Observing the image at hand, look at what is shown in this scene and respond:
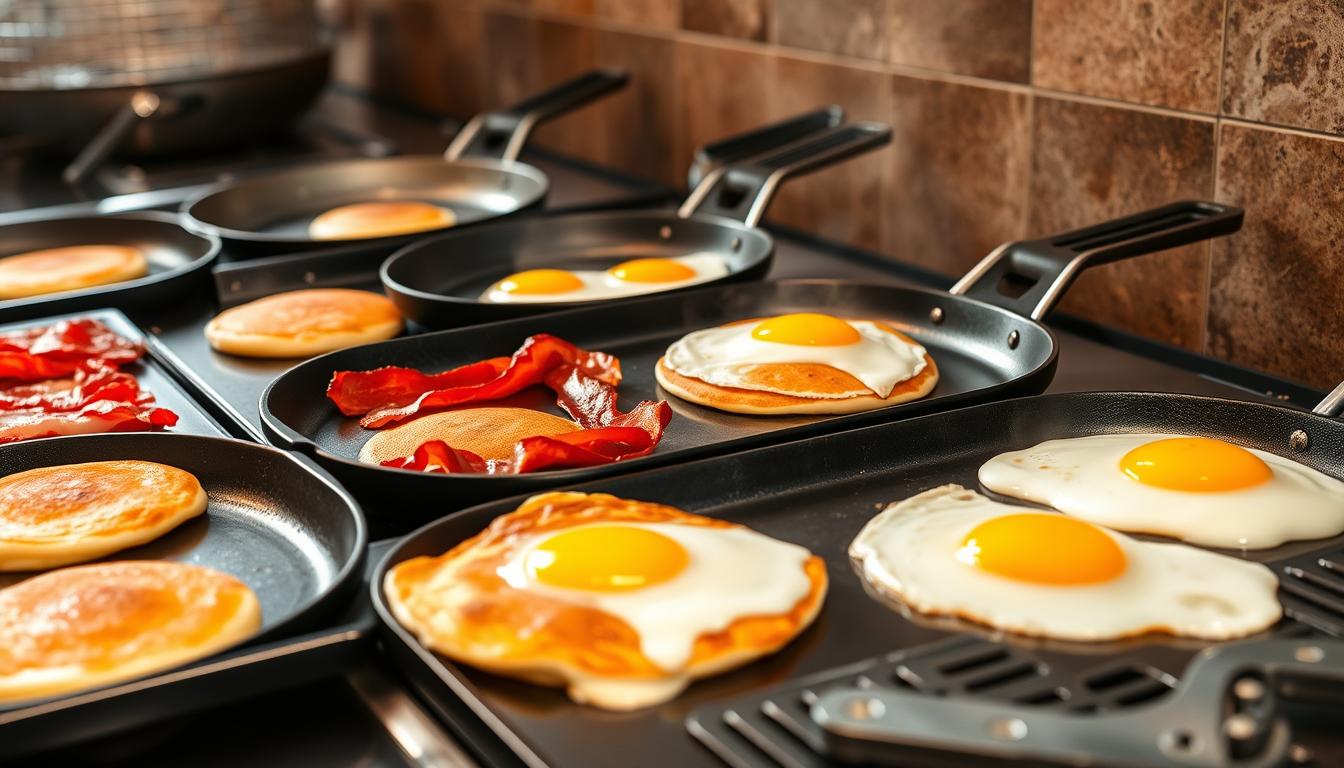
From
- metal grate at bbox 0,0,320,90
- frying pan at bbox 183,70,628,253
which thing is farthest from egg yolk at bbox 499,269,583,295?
metal grate at bbox 0,0,320,90

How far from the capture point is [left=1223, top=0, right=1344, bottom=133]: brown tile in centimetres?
139

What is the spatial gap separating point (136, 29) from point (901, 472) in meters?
2.02

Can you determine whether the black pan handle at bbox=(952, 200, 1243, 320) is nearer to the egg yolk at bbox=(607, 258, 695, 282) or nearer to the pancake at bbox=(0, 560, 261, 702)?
the egg yolk at bbox=(607, 258, 695, 282)

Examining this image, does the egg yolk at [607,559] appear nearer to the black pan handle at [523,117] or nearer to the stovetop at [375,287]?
the stovetop at [375,287]

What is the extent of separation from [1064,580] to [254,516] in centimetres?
72

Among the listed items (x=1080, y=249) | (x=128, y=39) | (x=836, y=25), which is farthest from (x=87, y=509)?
(x=128, y=39)

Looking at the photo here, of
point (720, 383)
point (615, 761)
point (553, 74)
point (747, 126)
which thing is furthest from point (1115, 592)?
point (553, 74)

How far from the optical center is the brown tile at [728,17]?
2229mm

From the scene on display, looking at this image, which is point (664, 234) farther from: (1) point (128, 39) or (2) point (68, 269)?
(1) point (128, 39)

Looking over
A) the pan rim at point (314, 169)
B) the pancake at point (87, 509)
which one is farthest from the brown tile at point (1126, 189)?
the pancake at point (87, 509)

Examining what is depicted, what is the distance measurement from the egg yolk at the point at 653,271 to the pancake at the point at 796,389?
1.27 feet

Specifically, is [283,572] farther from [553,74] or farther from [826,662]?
[553,74]

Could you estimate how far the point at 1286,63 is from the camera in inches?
56.4

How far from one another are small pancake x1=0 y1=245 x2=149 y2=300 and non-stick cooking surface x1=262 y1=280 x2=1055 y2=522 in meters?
0.63
